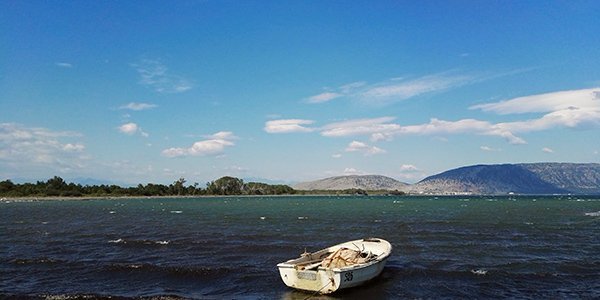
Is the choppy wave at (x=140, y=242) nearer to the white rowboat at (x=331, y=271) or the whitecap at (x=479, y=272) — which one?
the white rowboat at (x=331, y=271)

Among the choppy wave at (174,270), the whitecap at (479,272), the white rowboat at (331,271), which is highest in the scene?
the white rowboat at (331,271)

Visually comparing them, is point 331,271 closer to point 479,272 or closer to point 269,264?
point 269,264

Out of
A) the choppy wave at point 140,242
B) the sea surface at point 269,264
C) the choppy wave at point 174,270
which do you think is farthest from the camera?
the choppy wave at point 140,242

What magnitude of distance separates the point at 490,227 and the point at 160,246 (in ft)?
117

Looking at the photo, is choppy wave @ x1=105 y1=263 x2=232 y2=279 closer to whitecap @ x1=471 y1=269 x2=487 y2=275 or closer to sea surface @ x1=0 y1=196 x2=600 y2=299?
sea surface @ x1=0 y1=196 x2=600 y2=299

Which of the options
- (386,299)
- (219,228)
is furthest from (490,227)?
(386,299)

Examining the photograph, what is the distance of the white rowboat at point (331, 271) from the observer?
64.4ft

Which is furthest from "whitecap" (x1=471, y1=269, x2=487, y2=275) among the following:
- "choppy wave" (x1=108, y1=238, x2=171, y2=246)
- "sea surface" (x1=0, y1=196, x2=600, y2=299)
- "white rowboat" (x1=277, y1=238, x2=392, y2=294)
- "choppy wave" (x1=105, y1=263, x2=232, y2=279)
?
"choppy wave" (x1=108, y1=238, x2=171, y2=246)

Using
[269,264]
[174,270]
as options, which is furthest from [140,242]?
[269,264]

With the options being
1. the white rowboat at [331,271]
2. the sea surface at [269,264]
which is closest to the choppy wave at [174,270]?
the sea surface at [269,264]

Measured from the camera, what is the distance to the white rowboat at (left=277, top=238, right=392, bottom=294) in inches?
773

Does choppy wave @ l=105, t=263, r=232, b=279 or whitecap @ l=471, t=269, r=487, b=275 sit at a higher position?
choppy wave @ l=105, t=263, r=232, b=279

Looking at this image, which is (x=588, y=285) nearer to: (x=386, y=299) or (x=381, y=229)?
(x=386, y=299)

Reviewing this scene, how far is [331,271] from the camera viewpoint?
63.8 ft
